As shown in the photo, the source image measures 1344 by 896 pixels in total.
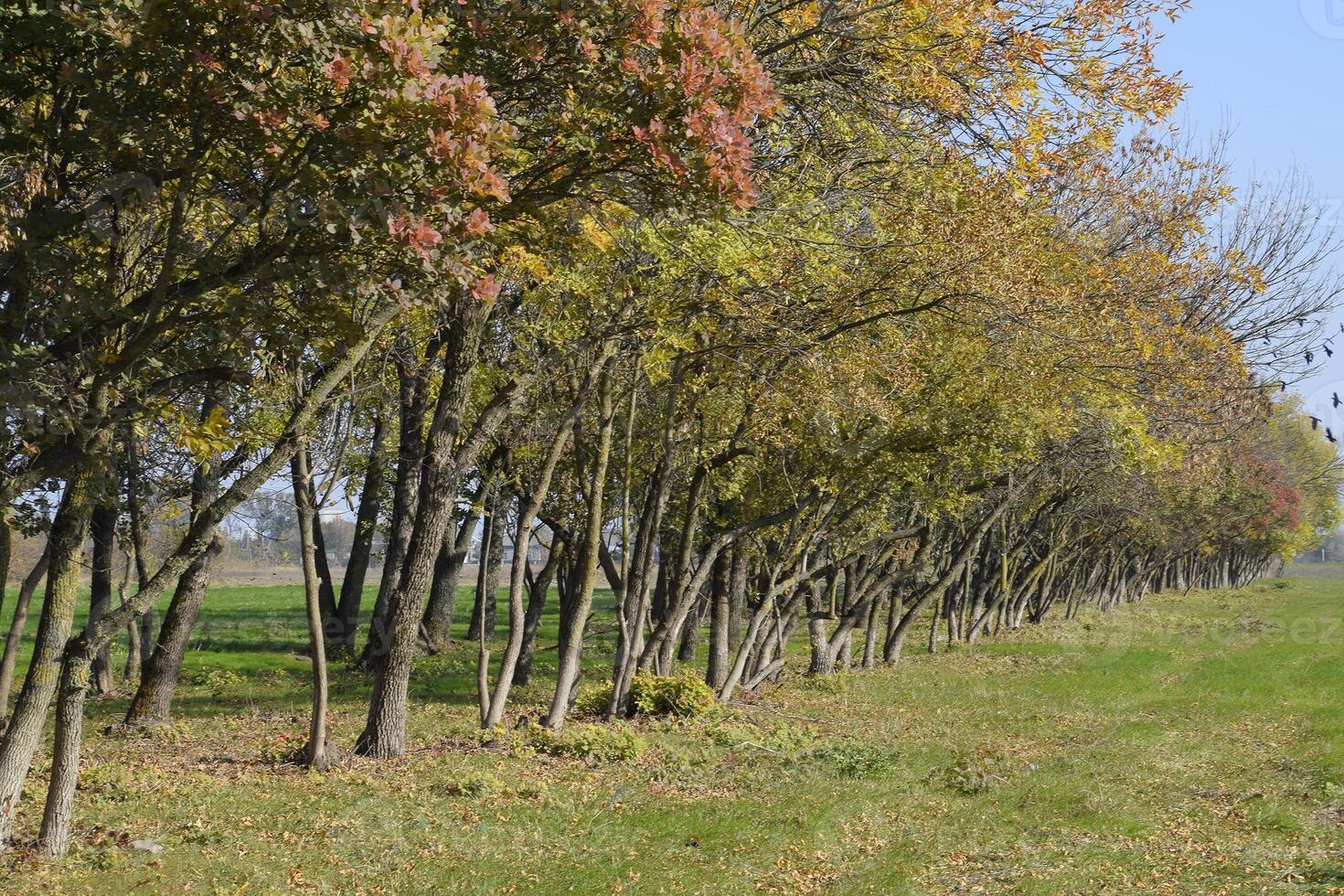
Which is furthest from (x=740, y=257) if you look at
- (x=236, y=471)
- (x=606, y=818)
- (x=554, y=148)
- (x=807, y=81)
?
(x=236, y=471)

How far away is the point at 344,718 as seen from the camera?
2052 centimetres

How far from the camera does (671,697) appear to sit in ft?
66.2

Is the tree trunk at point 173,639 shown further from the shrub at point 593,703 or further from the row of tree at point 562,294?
the shrub at point 593,703

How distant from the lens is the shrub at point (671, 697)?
19969mm

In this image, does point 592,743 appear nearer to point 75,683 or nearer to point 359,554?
point 75,683

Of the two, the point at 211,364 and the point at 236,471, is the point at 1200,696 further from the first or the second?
the point at 211,364

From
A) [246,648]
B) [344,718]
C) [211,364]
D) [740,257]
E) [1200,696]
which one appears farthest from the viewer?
[246,648]

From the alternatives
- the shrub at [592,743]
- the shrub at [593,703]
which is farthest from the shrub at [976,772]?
the shrub at [593,703]

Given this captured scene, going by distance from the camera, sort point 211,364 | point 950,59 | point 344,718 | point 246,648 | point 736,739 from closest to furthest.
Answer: point 211,364 < point 950,59 < point 736,739 < point 344,718 < point 246,648

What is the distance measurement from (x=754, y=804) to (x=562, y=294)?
6892mm

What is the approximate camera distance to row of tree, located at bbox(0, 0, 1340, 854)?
8484 mm

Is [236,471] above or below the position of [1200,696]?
above

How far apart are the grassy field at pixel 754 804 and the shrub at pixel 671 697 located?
0.63 m

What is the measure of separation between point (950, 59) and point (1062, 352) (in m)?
7.41
